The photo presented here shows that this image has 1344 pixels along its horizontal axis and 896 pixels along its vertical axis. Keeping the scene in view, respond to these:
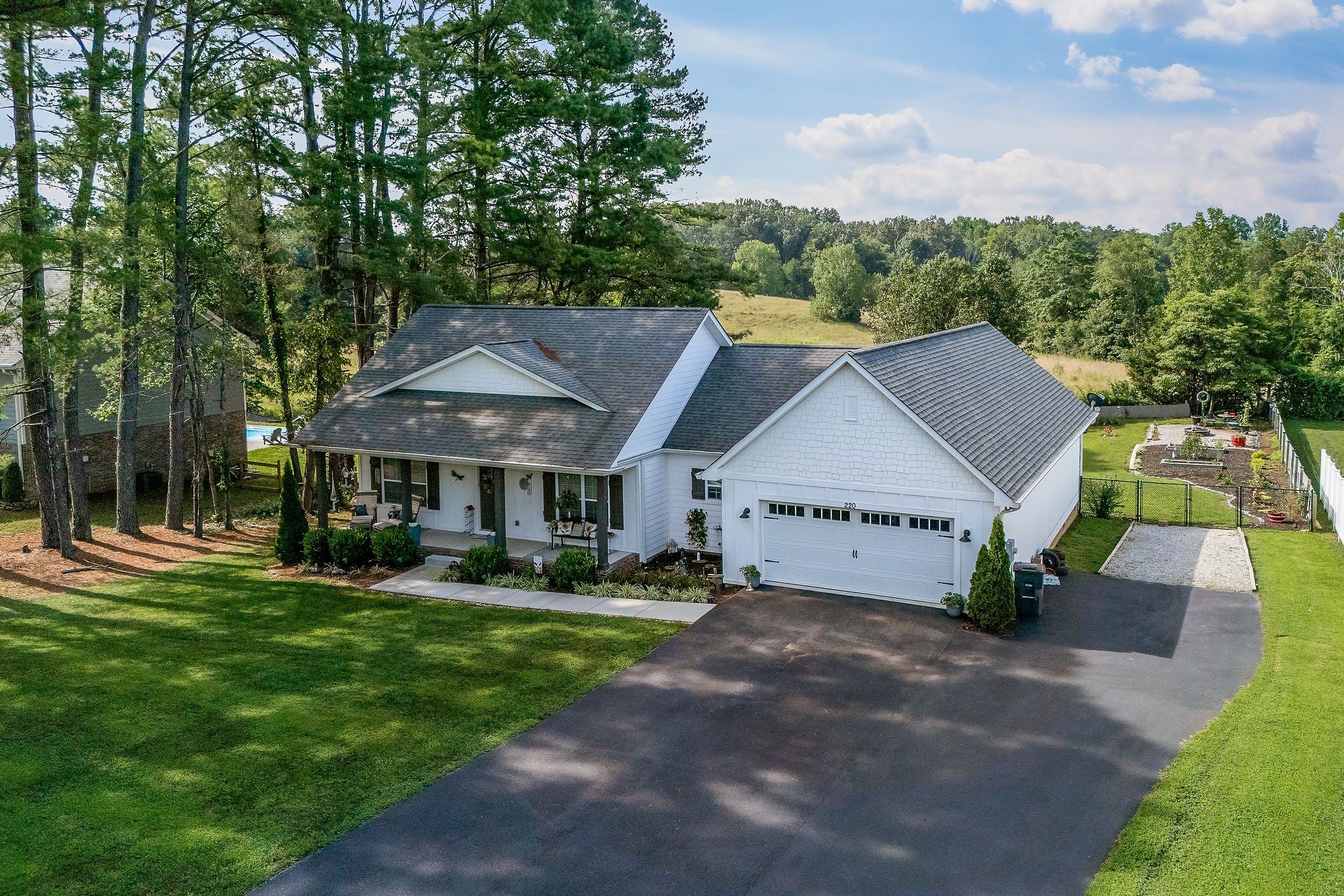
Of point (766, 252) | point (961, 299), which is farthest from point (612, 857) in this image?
point (766, 252)

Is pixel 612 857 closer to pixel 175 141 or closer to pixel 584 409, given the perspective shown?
pixel 584 409

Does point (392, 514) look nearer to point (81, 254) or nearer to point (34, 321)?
point (34, 321)

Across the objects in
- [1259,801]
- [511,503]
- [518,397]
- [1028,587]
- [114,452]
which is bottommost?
[1259,801]

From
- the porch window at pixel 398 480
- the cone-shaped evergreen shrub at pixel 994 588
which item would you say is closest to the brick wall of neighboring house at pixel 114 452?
the porch window at pixel 398 480

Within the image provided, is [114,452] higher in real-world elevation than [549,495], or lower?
higher

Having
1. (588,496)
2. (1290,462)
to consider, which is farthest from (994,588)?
(1290,462)

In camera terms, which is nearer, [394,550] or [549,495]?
[394,550]

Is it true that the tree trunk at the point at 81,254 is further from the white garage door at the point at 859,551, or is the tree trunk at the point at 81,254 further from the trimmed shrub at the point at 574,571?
the white garage door at the point at 859,551
